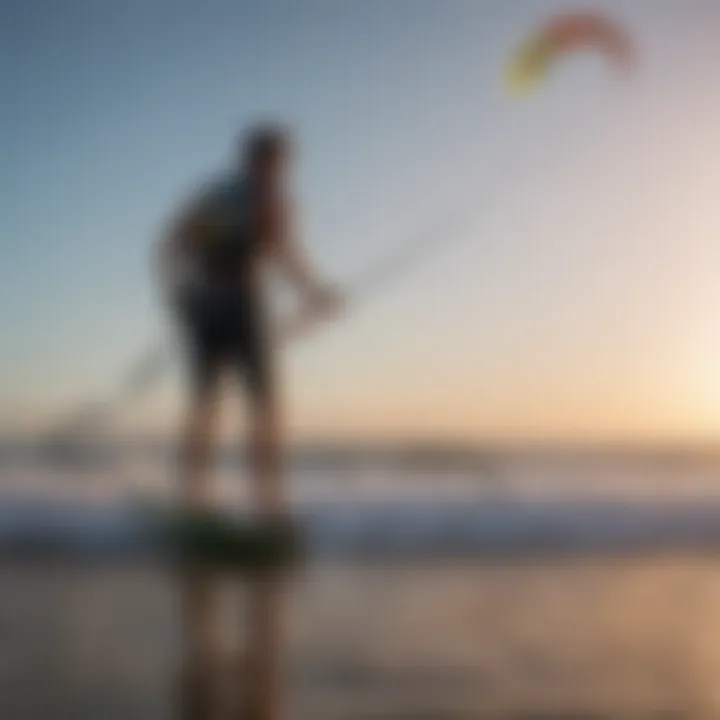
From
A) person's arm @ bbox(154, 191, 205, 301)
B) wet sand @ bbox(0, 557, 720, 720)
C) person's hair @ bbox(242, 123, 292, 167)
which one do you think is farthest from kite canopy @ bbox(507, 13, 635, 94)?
wet sand @ bbox(0, 557, 720, 720)

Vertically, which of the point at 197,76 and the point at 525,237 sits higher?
the point at 197,76

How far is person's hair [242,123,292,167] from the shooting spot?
1.28 meters

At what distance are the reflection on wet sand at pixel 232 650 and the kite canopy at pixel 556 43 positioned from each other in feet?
2.37

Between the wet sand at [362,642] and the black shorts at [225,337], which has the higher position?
the black shorts at [225,337]

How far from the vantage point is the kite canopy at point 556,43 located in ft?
4.38

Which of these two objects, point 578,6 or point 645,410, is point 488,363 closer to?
point 645,410

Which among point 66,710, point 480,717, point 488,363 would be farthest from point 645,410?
point 66,710

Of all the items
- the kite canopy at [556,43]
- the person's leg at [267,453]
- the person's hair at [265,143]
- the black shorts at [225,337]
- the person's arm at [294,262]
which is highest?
the kite canopy at [556,43]

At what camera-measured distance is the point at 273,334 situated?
1.28 m

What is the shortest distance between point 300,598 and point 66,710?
1.03 feet

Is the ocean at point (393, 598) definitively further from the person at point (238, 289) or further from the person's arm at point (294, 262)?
the person's arm at point (294, 262)

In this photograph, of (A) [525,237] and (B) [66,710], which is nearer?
(B) [66,710]

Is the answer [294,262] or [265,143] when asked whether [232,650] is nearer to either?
[294,262]

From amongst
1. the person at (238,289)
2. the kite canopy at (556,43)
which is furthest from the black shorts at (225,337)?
the kite canopy at (556,43)
